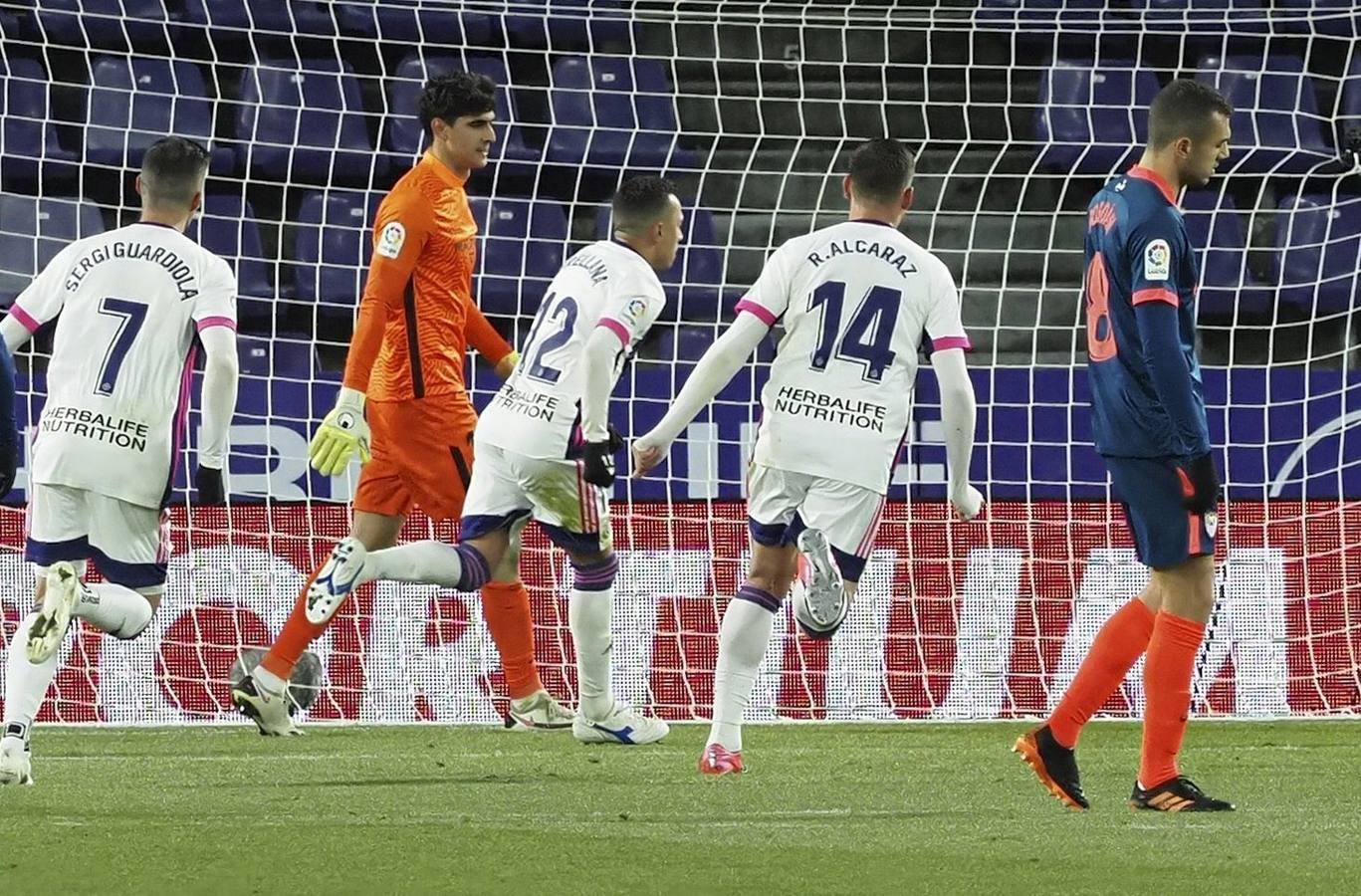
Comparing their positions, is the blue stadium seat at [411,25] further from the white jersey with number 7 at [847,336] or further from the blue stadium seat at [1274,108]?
the white jersey with number 7 at [847,336]

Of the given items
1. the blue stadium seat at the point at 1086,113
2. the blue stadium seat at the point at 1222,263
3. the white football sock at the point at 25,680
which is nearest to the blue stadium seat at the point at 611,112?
the blue stadium seat at the point at 1086,113

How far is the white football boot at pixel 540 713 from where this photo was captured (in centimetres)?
704

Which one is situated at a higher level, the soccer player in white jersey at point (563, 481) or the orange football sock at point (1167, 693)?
the soccer player in white jersey at point (563, 481)

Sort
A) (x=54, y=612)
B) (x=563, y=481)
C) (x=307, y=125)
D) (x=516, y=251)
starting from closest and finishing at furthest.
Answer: (x=54, y=612) → (x=563, y=481) → (x=516, y=251) → (x=307, y=125)

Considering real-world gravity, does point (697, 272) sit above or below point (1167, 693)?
above

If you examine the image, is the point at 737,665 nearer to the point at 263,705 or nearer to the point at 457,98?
the point at 263,705

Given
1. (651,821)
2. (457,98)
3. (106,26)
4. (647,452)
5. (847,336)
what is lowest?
(651,821)

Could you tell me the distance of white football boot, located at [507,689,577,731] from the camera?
7043 millimetres

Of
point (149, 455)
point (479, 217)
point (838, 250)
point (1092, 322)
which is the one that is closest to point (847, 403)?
point (838, 250)

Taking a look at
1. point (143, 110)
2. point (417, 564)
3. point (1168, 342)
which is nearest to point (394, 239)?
point (417, 564)

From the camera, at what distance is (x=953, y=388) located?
5.46 m

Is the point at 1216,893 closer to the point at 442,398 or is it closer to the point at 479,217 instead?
the point at 442,398

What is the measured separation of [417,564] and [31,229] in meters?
5.35

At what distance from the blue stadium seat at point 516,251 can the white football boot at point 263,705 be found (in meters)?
3.80
